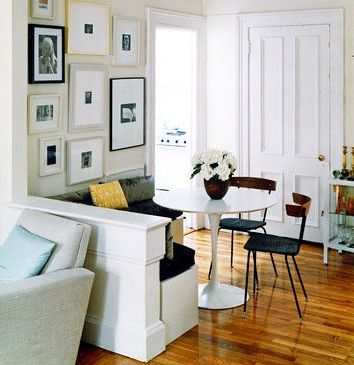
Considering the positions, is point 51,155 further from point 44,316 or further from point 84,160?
point 44,316

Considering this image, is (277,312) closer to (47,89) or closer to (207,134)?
(47,89)

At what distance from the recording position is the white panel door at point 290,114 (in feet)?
20.1

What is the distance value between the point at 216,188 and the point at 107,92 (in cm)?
155

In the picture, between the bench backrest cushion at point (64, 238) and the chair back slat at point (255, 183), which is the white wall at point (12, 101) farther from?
the chair back slat at point (255, 183)

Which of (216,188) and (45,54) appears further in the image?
(45,54)

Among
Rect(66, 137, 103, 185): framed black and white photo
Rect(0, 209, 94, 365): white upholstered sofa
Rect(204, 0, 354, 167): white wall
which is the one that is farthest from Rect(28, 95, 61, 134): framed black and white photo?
Rect(204, 0, 354, 167): white wall

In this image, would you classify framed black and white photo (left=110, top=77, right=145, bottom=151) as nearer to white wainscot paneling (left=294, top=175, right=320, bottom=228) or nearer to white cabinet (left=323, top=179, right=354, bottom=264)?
white wainscot paneling (left=294, top=175, right=320, bottom=228)

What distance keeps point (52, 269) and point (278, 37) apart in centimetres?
381

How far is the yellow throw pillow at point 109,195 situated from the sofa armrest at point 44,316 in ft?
5.00

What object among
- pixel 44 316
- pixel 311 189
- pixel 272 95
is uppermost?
pixel 272 95

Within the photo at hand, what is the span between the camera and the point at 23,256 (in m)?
3.56

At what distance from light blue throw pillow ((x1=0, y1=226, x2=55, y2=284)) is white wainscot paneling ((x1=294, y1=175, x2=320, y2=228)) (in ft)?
11.1

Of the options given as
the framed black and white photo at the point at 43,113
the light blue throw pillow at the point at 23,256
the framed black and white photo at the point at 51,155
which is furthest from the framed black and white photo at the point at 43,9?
the light blue throw pillow at the point at 23,256

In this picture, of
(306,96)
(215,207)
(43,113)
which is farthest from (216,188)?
(306,96)
